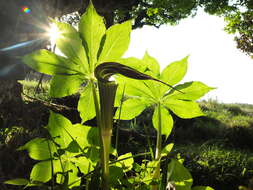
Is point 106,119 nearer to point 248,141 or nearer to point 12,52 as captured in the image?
point 12,52

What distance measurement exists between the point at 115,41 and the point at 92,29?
4 centimetres

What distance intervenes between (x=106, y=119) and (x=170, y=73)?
0.20 metres

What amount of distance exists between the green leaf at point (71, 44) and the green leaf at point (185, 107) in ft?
0.64

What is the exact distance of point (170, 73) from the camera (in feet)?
1.55

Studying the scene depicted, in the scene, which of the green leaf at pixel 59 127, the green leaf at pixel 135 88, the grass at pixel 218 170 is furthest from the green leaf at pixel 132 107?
the grass at pixel 218 170

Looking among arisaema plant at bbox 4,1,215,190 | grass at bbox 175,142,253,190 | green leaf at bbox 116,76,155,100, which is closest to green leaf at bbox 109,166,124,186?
arisaema plant at bbox 4,1,215,190

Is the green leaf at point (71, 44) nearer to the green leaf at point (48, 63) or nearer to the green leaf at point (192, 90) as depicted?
the green leaf at point (48, 63)

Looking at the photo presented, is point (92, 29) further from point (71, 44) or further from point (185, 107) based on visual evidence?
point (185, 107)

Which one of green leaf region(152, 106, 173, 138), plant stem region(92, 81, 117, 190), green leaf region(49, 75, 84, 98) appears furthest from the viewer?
green leaf region(152, 106, 173, 138)

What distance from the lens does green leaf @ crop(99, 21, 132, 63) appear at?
371 mm

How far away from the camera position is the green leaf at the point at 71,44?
36 centimetres

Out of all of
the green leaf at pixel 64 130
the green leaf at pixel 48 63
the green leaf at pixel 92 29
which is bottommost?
the green leaf at pixel 64 130

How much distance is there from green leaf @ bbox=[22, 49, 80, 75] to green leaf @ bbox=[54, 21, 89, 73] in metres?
0.01

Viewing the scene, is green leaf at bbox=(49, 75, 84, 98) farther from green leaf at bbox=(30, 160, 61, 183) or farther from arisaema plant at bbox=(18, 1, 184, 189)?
green leaf at bbox=(30, 160, 61, 183)
